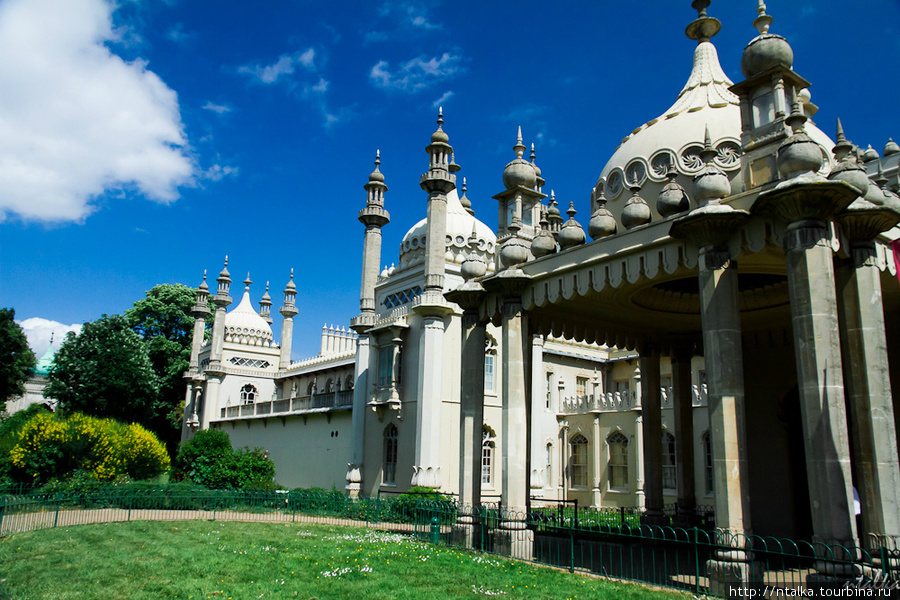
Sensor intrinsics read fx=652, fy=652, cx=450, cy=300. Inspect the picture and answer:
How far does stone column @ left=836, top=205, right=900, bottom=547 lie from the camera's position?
8625mm

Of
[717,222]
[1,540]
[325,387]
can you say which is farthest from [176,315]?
[717,222]

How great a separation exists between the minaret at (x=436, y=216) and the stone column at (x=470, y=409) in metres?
11.9

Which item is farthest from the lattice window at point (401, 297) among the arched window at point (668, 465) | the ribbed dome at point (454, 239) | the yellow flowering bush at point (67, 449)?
the yellow flowering bush at point (67, 449)

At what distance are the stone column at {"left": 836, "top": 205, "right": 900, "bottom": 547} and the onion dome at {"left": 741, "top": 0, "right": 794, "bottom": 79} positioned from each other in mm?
3016

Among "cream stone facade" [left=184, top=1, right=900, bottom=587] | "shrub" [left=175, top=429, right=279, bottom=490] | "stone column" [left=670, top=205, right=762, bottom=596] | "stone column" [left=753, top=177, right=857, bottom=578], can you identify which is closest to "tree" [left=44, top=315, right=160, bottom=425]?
"shrub" [left=175, top=429, right=279, bottom=490]

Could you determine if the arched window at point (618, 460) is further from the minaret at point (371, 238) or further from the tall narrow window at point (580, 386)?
the minaret at point (371, 238)

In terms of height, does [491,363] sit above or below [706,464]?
above

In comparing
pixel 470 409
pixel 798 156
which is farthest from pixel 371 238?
pixel 798 156

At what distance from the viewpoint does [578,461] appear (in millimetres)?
30781

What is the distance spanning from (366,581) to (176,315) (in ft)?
158

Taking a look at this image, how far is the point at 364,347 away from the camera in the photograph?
29844mm

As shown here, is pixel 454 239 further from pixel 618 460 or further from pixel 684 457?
pixel 684 457

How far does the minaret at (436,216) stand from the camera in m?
26.6

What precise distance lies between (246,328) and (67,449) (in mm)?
24105
